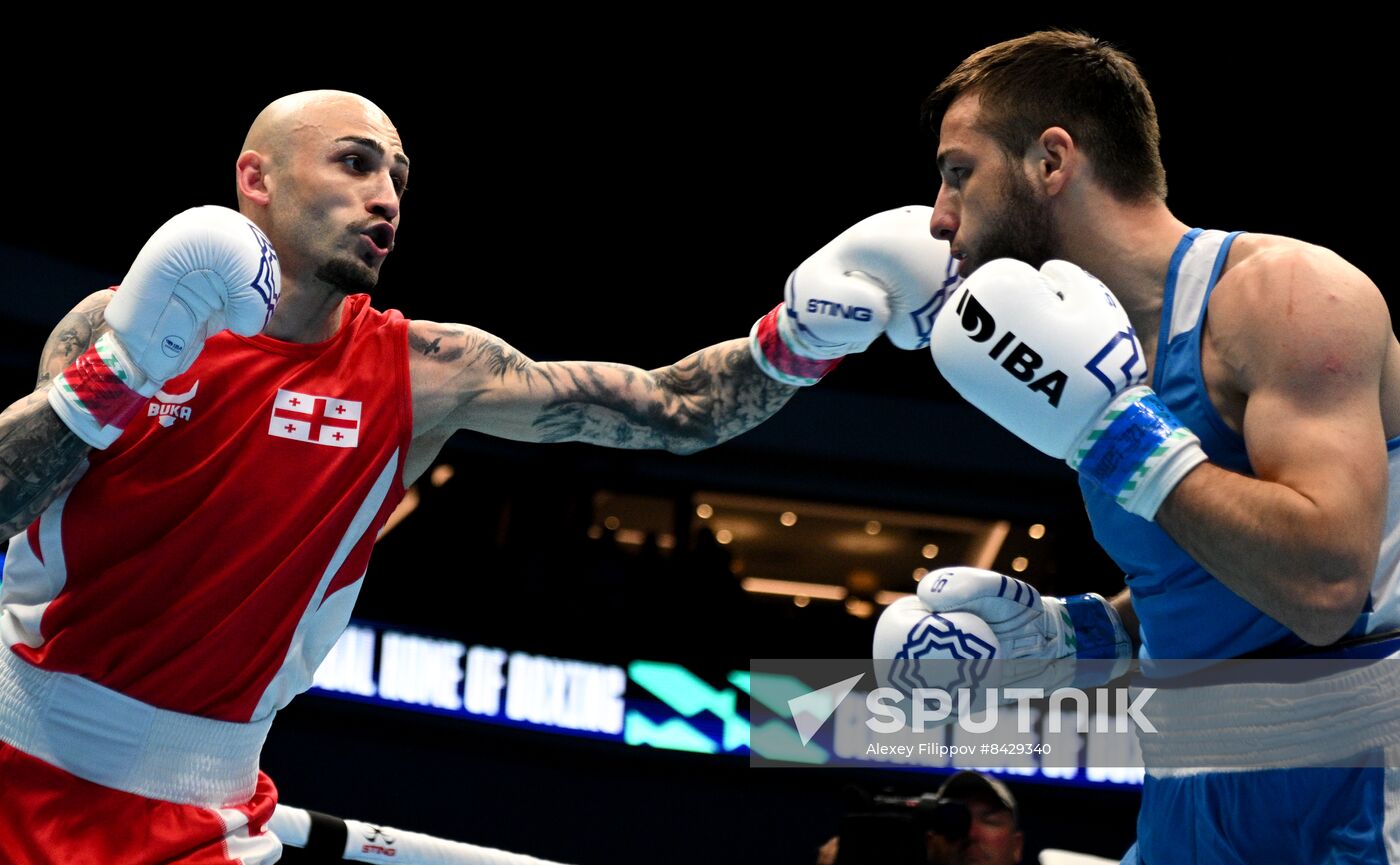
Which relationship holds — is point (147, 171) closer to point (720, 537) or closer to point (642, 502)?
point (642, 502)

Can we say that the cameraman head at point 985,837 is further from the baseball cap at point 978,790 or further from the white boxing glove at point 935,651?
the white boxing glove at point 935,651

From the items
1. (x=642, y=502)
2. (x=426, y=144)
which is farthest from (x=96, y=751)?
(x=642, y=502)

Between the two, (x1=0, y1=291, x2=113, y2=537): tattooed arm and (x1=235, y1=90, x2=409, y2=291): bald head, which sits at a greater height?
(x1=235, y1=90, x2=409, y2=291): bald head

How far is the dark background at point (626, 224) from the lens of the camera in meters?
7.93

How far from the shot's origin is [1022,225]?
2201 millimetres

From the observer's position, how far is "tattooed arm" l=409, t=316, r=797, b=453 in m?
2.94

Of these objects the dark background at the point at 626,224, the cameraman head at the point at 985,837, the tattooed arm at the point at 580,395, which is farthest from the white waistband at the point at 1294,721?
the dark background at the point at 626,224

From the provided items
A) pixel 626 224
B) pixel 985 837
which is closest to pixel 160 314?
pixel 985 837

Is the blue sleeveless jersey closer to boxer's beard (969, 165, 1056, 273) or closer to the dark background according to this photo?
boxer's beard (969, 165, 1056, 273)

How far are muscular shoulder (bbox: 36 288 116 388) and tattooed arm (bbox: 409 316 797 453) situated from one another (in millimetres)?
636

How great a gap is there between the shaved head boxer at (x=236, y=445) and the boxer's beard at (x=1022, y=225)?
19.7 inches

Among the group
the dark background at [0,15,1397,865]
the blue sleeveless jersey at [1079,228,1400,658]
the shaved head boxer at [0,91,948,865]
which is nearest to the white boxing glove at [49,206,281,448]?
the shaved head boxer at [0,91,948,865]

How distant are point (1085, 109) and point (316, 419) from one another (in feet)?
5.19

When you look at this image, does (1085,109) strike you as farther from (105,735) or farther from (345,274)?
(105,735)
